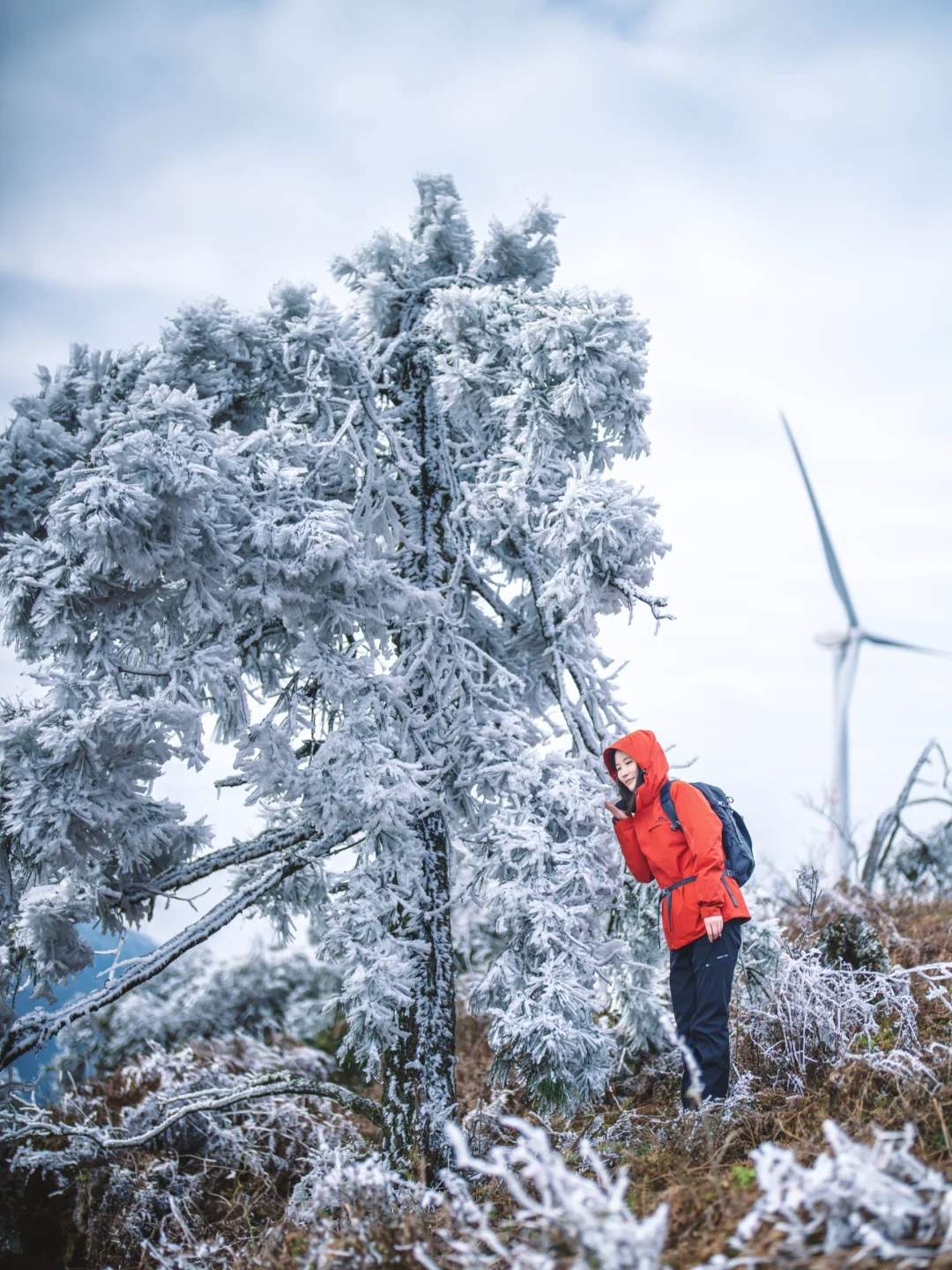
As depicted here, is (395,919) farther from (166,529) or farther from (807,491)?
(807,491)

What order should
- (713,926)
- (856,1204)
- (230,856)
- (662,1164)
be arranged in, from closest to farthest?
(856,1204), (662,1164), (713,926), (230,856)

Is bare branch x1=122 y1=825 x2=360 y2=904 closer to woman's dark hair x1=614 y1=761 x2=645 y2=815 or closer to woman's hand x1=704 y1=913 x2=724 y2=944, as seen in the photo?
woman's dark hair x1=614 y1=761 x2=645 y2=815

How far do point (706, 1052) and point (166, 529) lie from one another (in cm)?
395

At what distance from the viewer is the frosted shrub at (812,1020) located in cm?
480

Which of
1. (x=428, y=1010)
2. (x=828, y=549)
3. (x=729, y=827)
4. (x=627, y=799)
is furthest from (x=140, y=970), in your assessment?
(x=828, y=549)

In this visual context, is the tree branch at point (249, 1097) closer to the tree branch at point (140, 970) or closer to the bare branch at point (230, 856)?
the tree branch at point (140, 970)

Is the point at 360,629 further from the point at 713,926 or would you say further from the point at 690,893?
the point at 713,926

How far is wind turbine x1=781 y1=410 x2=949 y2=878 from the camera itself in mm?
12930

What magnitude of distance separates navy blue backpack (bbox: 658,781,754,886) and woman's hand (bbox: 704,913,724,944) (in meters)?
0.30

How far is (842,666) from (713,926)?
12711 millimetres

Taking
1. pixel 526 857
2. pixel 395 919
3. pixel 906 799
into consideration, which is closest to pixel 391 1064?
pixel 395 919

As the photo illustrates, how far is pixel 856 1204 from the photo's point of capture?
2.45m

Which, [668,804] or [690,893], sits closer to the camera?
[690,893]

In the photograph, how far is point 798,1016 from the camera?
16.1 feet
